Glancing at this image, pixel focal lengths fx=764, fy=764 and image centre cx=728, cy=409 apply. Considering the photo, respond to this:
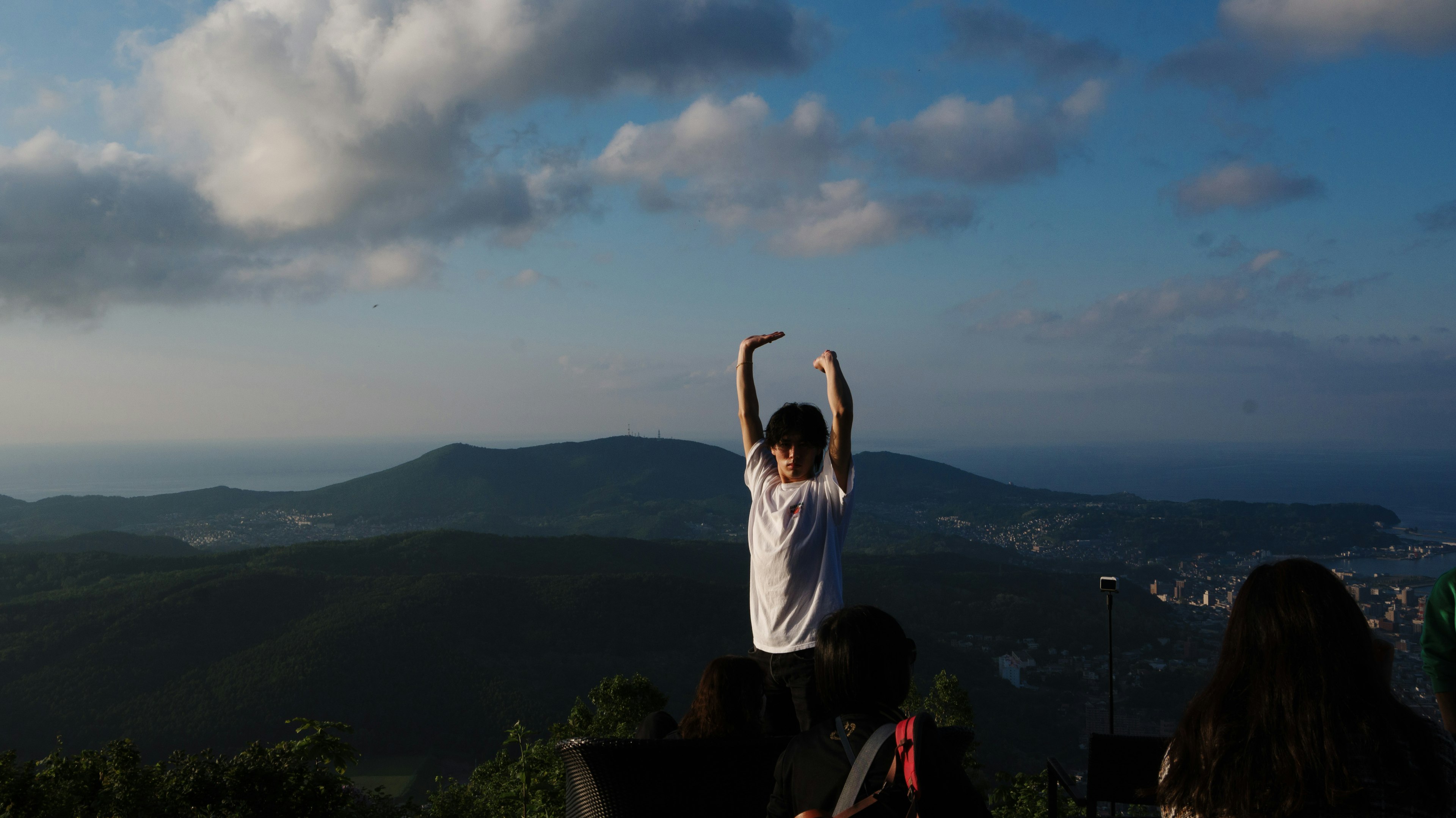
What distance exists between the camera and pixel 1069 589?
174ft

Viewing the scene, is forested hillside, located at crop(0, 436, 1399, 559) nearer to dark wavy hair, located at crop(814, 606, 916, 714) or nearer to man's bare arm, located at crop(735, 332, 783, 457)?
man's bare arm, located at crop(735, 332, 783, 457)

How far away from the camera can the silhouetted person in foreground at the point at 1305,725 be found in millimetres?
1390

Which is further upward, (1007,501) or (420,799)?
(1007,501)

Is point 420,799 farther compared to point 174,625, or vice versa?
point 174,625

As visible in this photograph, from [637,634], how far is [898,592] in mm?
18014

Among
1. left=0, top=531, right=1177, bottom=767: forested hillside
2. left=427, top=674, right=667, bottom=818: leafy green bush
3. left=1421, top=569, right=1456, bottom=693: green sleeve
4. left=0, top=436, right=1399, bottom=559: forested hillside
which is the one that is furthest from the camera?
left=0, top=436, right=1399, bottom=559: forested hillside

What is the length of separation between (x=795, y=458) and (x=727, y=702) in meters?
0.86

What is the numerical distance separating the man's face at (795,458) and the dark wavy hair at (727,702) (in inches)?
26.3

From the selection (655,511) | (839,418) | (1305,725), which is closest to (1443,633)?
(1305,725)

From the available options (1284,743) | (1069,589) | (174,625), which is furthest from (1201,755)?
(174,625)

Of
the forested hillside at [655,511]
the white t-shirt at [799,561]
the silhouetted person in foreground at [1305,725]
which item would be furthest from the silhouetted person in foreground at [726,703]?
the forested hillside at [655,511]

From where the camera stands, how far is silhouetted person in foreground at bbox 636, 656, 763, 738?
8.25 ft

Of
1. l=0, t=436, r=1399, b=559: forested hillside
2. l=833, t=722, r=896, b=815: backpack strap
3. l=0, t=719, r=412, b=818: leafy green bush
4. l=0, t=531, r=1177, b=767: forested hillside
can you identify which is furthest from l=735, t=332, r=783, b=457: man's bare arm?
l=0, t=436, r=1399, b=559: forested hillside

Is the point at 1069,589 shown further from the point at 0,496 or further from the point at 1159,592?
the point at 0,496
